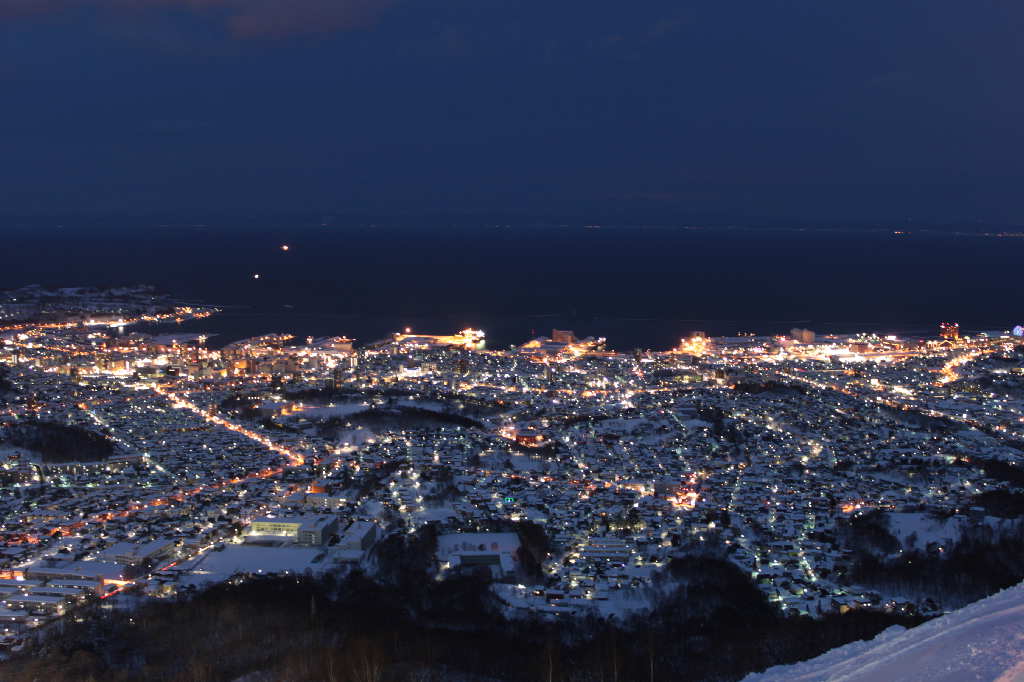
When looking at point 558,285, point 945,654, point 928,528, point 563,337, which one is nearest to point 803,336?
point 563,337

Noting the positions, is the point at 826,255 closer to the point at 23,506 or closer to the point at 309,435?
the point at 309,435

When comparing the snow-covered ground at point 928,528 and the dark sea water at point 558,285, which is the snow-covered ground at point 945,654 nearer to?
the snow-covered ground at point 928,528

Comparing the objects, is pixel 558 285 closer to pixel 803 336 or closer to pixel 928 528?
pixel 803 336

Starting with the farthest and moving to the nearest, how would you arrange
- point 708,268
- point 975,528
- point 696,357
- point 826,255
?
point 826,255
point 708,268
point 696,357
point 975,528

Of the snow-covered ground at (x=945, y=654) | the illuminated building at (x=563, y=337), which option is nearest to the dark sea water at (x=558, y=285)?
the illuminated building at (x=563, y=337)

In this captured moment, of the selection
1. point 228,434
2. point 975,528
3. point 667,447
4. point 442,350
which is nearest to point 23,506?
point 228,434
